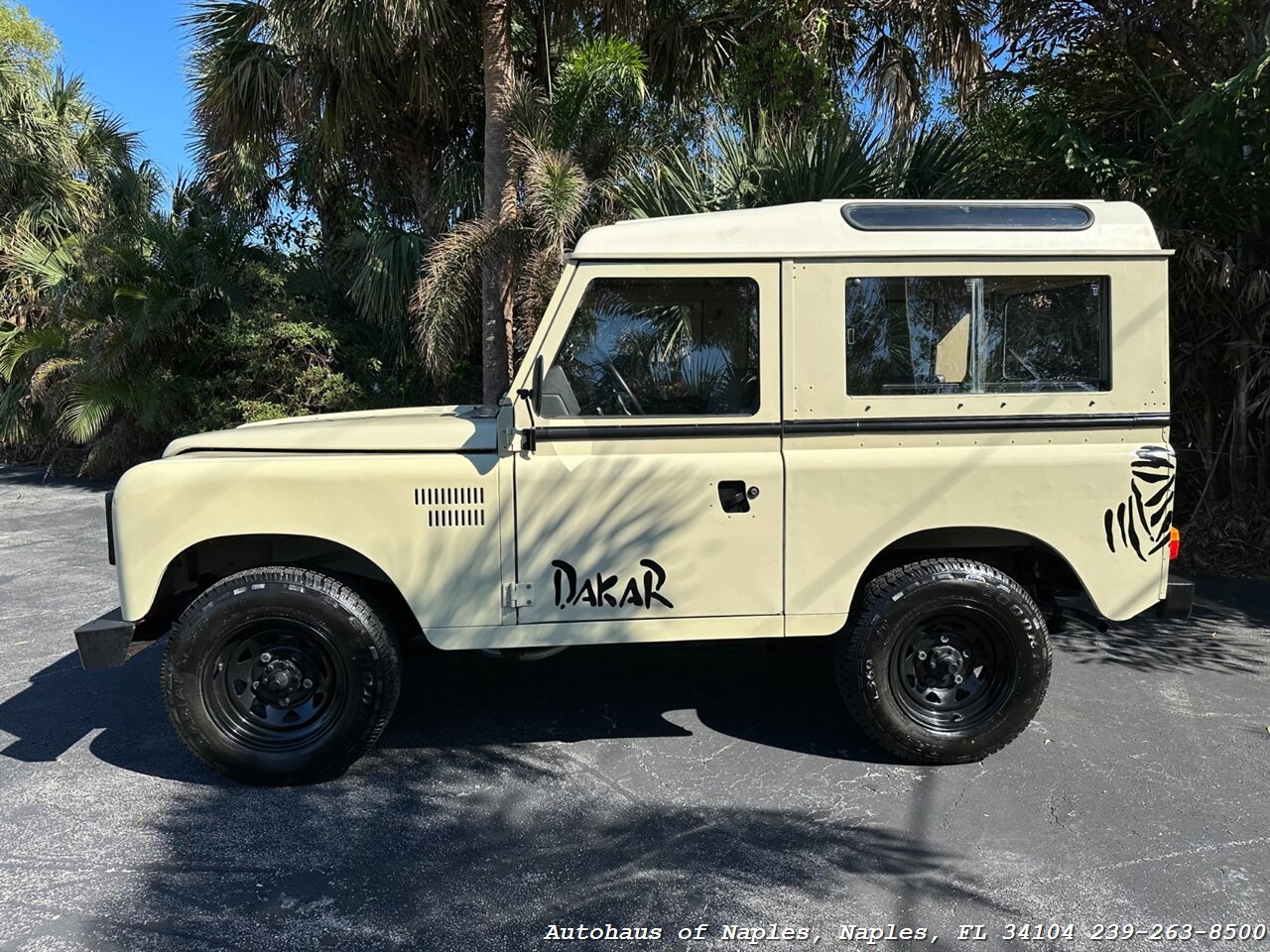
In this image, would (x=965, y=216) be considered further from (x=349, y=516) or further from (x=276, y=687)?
(x=276, y=687)

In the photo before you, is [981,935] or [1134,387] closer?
[981,935]

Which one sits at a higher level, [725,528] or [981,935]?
[725,528]

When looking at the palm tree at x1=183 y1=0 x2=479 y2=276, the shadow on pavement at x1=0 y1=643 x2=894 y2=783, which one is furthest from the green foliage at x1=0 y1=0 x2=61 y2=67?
the shadow on pavement at x1=0 y1=643 x2=894 y2=783

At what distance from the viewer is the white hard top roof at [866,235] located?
11.9 feet

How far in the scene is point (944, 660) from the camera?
382cm

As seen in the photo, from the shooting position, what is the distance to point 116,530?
358 cm

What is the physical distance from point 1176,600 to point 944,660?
41.7 inches

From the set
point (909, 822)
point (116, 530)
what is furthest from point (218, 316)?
point (909, 822)

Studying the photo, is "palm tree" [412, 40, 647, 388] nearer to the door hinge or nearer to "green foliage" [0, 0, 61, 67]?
the door hinge

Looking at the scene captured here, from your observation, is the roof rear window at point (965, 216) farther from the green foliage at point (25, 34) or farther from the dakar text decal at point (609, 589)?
the green foliage at point (25, 34)

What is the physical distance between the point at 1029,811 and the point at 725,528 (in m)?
1.59

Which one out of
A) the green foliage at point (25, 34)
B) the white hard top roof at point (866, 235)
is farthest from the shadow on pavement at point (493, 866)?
the green foliage at point (25, 34)

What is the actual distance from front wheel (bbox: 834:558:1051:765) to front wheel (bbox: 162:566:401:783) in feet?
6.49

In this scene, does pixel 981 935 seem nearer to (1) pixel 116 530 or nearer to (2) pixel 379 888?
(2) pixel 379 888
